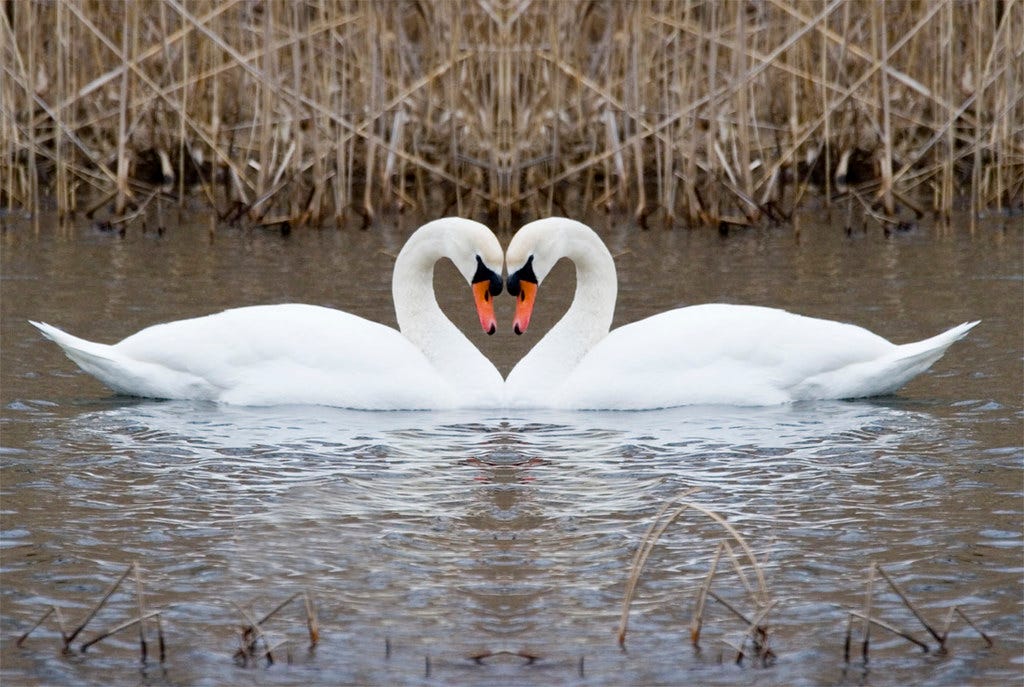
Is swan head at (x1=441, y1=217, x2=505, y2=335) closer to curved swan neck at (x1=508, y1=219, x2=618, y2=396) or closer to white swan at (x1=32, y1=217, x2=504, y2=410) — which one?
white swan at (x1=32, y1=217, x2=504, y2=410)

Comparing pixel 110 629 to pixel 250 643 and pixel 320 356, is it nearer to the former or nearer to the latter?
pixel 250 643

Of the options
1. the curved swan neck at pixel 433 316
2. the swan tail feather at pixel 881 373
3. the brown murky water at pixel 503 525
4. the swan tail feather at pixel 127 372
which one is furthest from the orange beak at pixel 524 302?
the swan tail feather at pixel 127 372

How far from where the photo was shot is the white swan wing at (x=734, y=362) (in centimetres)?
912

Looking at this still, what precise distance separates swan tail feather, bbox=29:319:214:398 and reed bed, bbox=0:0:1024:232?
17.8ft

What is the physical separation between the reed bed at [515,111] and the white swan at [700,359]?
4.94 metres

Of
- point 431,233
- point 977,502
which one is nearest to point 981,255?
point 431,233

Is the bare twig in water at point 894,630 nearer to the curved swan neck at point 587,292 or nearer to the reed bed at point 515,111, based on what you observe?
the curved swan neck at point 587,292

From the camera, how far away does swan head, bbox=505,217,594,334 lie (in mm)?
9359

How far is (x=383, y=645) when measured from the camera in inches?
211

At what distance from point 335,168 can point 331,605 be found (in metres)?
12.0

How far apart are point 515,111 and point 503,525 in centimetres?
839

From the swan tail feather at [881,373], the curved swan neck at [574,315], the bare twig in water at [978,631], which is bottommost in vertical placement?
the bare twig in water at [978,631]

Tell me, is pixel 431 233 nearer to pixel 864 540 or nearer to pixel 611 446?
pixel 611 446

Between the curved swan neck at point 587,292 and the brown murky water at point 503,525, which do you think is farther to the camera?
the curved swan neck at point 587,292
